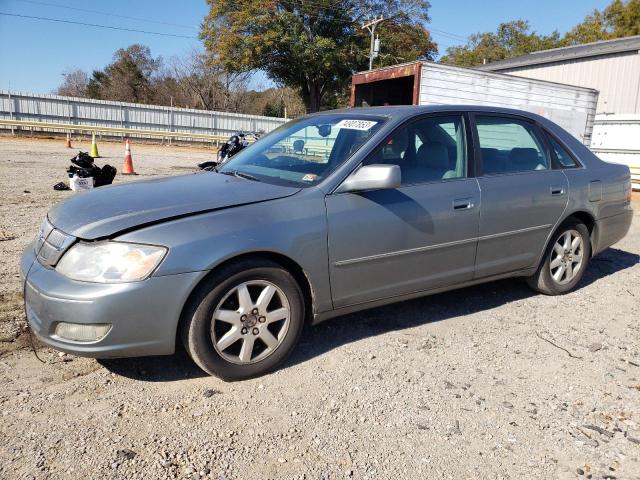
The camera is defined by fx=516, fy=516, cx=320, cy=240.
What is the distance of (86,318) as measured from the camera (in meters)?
2.56

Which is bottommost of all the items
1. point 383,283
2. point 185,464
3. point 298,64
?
point 185,464

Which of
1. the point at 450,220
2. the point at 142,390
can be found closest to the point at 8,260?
the point at 142,390

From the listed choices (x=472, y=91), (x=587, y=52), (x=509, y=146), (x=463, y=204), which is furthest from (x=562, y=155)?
(x=587, y=52)

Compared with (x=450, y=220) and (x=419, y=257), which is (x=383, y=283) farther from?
(x=450, y=220)

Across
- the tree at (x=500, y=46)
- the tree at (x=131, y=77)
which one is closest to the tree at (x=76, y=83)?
the tree at (x=131, y=77)

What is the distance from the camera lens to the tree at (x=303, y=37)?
32.7 meters

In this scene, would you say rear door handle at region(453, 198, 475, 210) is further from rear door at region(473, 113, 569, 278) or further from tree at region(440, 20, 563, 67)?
tree at region(440, 20, 563, 67)

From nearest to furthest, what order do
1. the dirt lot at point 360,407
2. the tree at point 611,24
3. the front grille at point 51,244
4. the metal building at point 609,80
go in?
the dirt lot at point 360,407 < the front grille at point 51,244 < the metal building at point 609,80 < the tree at point 611,24

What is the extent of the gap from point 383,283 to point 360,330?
511 millimetres

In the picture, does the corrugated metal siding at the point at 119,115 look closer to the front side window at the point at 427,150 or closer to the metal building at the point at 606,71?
the metal building at the point at 606,71

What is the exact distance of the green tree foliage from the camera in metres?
44.2

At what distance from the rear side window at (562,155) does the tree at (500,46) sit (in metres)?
59.8

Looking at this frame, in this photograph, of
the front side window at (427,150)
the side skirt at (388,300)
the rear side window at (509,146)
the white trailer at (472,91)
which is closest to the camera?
the side skirt at (388,300)

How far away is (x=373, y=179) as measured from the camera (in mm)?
3154
